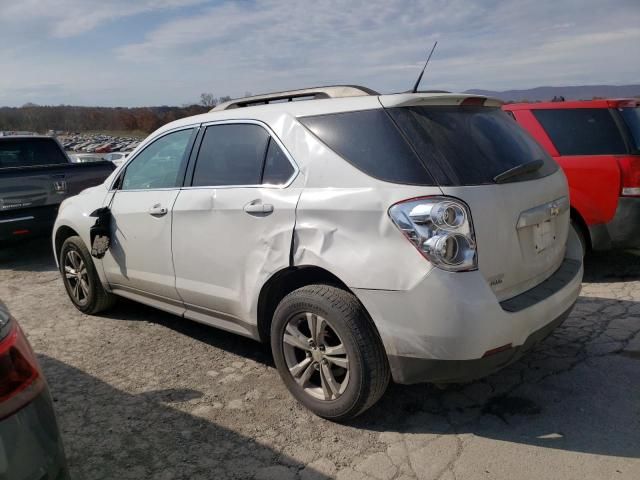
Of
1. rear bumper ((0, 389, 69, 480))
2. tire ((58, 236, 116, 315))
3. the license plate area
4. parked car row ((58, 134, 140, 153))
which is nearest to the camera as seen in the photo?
rear bumper ((0, 389, 69, 480))

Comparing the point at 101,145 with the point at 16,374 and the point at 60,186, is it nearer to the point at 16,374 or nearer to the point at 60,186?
the point at 60,186

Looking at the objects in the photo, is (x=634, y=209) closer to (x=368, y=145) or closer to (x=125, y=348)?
(x=368, y=145)

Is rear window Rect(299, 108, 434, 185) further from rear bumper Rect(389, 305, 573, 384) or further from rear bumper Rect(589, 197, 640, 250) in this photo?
rear bumper Rect(589, 197, 640, 250)

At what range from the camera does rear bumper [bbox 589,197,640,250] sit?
16.4ft

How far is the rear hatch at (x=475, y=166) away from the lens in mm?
2633

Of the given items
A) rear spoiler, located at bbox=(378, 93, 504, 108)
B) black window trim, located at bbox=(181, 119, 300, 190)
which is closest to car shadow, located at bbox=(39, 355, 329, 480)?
black window trim, located at bbox=(181, 119, 300, 190)

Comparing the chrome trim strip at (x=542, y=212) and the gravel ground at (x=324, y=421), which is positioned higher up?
the chrome trim strip at (x=542, y=212)

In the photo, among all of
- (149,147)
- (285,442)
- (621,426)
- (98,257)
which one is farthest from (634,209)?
(98,257)

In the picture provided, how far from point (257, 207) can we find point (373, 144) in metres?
0.79

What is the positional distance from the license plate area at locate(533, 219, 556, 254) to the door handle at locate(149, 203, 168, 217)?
7.87 feet

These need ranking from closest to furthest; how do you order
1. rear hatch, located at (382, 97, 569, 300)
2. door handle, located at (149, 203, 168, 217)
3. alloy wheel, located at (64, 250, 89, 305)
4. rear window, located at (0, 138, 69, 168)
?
rear hatch, located at (382, 97, 569, 300) < door handle, located at (149, 203, 168, 217) < alloy wheel, located at (64, 250, 89, 305) < rear window, located at (0, 138, 69, 168)

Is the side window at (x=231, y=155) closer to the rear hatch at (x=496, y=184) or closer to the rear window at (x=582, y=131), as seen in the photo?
the rear hatch at (x=496, y=184)

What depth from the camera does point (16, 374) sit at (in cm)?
183

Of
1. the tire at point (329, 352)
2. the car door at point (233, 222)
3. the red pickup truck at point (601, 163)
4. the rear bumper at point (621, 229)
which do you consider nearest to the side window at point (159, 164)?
the car door at point (233, 222)
